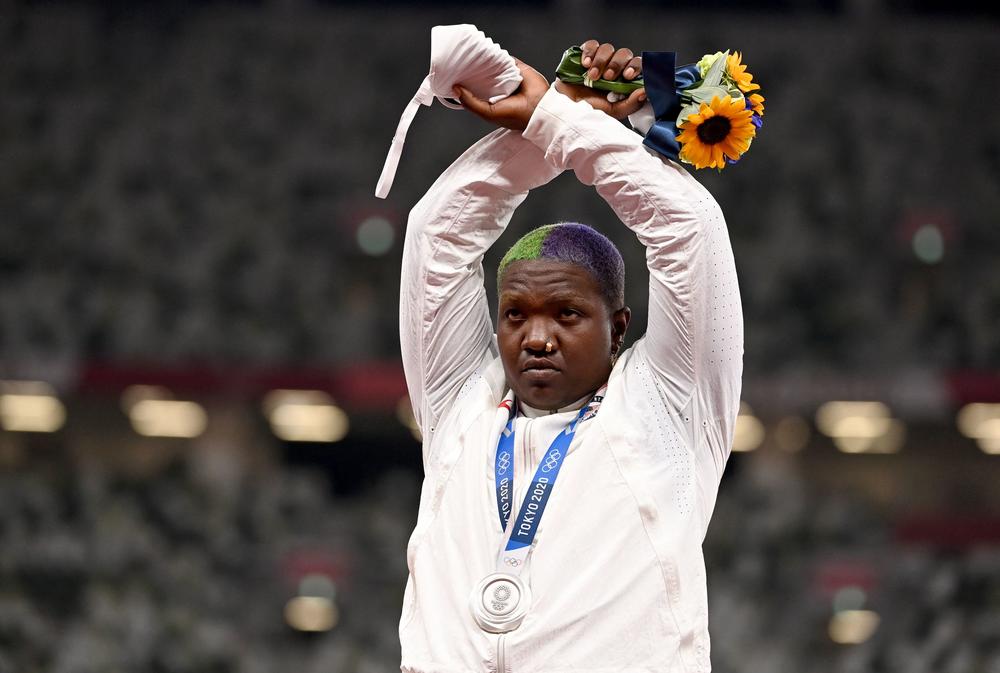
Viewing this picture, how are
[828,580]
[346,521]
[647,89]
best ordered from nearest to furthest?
1. [647,89]
2. [828,580]
3. [346,521]

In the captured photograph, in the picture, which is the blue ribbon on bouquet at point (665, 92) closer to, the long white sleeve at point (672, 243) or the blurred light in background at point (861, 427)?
the long white sleeve at point (672, 243)

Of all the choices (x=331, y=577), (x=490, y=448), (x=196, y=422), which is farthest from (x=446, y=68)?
(x=196, y=422)

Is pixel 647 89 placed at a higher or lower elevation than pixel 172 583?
higher

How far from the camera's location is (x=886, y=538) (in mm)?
7957

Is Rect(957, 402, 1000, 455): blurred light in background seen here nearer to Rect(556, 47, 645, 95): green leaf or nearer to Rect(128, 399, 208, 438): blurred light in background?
Rect(128, 399, 208, 438): blurred light in background

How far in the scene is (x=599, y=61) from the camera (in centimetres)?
232

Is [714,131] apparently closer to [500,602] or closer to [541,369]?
[541,369]

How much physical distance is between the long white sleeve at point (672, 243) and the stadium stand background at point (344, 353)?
496cm

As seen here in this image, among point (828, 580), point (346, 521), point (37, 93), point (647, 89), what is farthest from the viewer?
point (37, 93)

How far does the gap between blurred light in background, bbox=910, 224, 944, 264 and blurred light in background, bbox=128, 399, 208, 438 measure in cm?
431

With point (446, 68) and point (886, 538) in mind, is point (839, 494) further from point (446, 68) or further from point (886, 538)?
point (446, 68)

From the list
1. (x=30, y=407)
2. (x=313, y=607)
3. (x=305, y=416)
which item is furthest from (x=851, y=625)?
(x=30, y=407)

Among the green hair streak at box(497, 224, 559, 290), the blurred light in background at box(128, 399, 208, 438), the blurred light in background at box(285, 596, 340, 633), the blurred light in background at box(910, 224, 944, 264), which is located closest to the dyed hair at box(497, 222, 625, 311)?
the green hair streak at box(497, 224, 559, 290)

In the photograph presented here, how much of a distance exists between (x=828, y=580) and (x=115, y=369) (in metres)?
4.04
